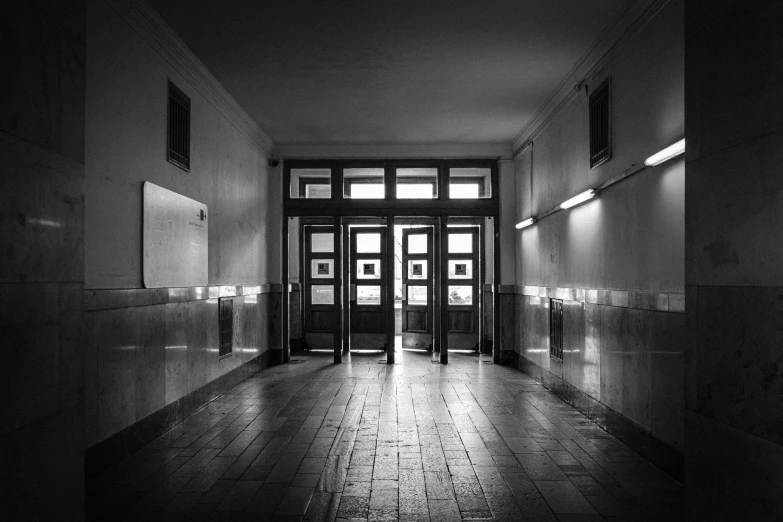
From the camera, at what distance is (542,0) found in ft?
14.6

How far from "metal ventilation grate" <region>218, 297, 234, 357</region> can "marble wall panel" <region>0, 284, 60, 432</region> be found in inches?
172

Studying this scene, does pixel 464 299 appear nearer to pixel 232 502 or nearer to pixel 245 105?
pixel 245 105

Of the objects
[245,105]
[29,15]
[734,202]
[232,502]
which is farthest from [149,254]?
[734,202]

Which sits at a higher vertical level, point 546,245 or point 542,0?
point 542,0

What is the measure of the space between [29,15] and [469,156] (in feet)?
25.3

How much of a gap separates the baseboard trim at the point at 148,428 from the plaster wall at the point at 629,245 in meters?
3.62

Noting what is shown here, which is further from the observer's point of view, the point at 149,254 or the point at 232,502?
the point at 149,254

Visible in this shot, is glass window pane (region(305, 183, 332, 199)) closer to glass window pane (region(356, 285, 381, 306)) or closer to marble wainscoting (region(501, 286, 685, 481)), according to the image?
glass window pane (region(356, 285, 381, 306))

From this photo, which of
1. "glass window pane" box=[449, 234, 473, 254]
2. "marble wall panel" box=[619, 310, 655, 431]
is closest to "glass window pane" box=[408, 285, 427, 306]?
"glass window pane" box=[449, 234, 473, 254]

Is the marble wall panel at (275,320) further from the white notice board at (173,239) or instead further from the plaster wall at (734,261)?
the plaster wall at (734,261)

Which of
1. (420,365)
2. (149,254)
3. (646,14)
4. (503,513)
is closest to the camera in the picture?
(503,513)

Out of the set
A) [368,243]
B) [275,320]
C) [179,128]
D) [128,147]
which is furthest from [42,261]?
[368,243]

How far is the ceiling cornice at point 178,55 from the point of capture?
4.43 m

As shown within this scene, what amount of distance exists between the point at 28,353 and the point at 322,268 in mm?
8588
